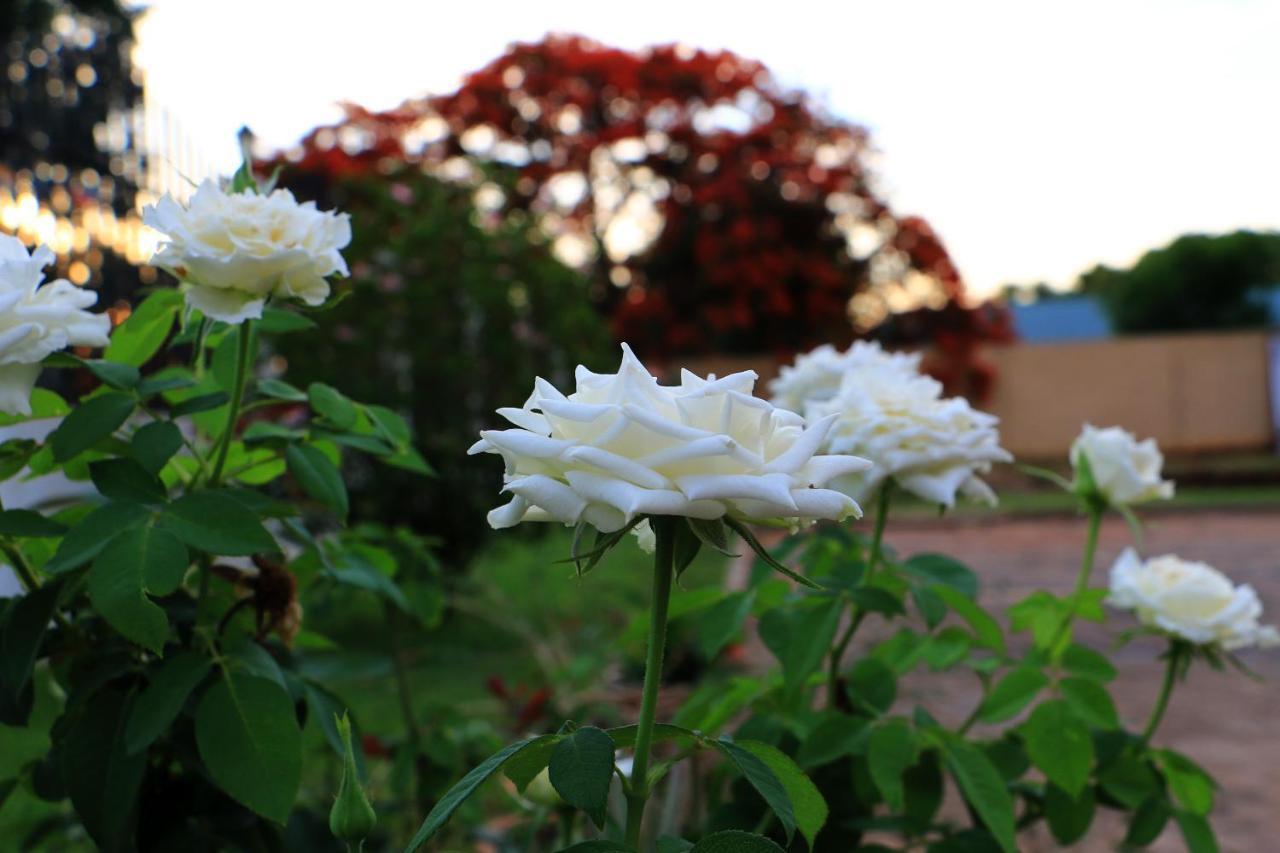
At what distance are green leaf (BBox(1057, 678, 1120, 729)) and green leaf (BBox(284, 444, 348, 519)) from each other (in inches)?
29.0

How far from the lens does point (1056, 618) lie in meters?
1.33

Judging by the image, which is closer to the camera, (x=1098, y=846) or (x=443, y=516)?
(x=1098, y=846)

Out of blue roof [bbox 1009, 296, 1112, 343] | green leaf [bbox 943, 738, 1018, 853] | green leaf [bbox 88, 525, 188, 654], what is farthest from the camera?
blue roof [bbox 1009, 296, 1112, 343]

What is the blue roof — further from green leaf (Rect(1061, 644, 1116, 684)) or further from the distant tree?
green leaf (Rect(1061, 644, 1116, 684))

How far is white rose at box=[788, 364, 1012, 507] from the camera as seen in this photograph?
1159mm

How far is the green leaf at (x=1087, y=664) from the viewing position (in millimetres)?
1249

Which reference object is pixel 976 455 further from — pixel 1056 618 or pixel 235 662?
pixel 235 662

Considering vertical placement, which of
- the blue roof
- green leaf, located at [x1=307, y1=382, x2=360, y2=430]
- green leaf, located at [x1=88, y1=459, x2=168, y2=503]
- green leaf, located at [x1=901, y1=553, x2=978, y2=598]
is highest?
the blue roof

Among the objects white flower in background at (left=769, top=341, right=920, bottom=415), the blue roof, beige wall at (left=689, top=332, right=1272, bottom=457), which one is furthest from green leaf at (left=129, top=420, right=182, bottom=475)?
the blue roof

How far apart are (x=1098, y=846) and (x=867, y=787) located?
140 centimetres

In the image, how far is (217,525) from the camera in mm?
874

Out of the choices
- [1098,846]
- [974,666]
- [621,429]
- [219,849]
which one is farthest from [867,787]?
[1098,846]

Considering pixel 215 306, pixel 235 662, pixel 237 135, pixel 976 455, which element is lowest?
pixel 235 662

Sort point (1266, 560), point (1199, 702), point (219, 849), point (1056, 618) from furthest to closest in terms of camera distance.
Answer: point (1266, 560)
point (1199, 702)
point (1056, 618)
point (219, 849)
